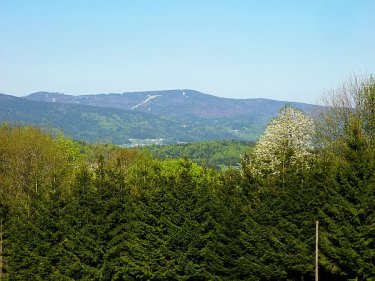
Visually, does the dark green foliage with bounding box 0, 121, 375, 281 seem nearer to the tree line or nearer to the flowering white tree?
the tree line

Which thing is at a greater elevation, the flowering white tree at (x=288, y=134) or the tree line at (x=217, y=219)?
the flowering white tree at (x=288, y=134)

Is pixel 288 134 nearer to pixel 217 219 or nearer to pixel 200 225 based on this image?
pixel 217 219

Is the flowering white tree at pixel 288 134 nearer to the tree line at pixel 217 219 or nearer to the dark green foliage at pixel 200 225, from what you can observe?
the tree line at pixel 217 219

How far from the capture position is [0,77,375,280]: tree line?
3347cm

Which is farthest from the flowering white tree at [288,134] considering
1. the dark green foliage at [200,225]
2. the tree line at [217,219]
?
the dark green foliage at [200,225]

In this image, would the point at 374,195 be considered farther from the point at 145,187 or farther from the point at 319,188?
the point at 145,187

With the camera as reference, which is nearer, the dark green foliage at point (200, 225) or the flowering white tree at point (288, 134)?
the dark green foliage at point (200, 225)

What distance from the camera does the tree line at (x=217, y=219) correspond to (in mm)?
33469

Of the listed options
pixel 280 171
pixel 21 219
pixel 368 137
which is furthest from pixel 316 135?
pixel 21 219

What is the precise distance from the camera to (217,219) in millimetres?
42438

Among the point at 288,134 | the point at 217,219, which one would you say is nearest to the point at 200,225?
the point at 217,219

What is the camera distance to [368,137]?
49.8 m

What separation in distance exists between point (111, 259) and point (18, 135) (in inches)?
1131

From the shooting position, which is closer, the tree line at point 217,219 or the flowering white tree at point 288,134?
the tree line at point 217,219
